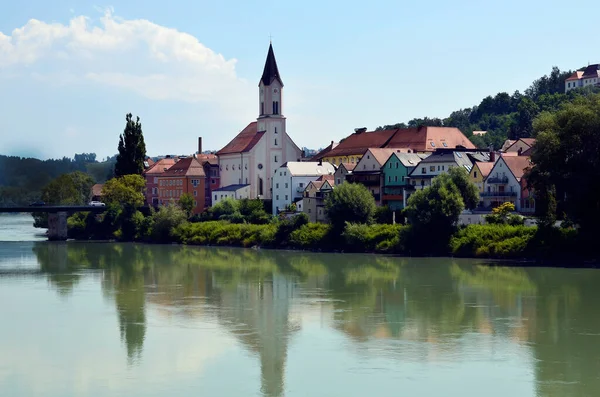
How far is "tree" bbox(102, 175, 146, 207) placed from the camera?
6506cm

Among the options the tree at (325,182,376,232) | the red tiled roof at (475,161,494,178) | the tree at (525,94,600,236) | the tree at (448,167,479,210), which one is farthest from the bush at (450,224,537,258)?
the red tiled roof at (475,161,494,178)

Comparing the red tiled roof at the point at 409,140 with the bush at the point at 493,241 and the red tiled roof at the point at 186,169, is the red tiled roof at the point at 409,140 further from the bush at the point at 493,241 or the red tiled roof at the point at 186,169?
the bush at the point at 493,241

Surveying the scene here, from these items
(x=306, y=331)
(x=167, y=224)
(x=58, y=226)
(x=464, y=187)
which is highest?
(x=464, y=187)

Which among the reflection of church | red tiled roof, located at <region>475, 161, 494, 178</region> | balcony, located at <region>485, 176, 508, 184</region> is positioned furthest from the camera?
red tiled roof, located at <region>475, 161, 494, 178</region>

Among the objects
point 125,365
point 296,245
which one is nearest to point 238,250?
point 296,245

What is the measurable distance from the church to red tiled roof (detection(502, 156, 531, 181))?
2260 cm

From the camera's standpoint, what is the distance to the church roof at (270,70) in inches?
2724

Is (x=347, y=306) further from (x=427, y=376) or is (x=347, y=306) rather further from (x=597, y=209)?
(x=597, y=209)

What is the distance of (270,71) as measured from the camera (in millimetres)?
69188

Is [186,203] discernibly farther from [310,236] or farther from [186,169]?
[310,236]

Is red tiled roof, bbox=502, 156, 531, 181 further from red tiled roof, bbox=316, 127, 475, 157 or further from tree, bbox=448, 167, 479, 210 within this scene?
red tiled roof, bbox=316, 127, 475, 157

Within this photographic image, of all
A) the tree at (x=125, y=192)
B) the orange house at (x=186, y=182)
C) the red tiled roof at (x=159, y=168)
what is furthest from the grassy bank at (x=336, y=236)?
the red tiled roof at (x=159, y=168)

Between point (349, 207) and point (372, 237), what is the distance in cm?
250

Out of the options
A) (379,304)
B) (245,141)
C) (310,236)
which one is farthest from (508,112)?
(379,304)
